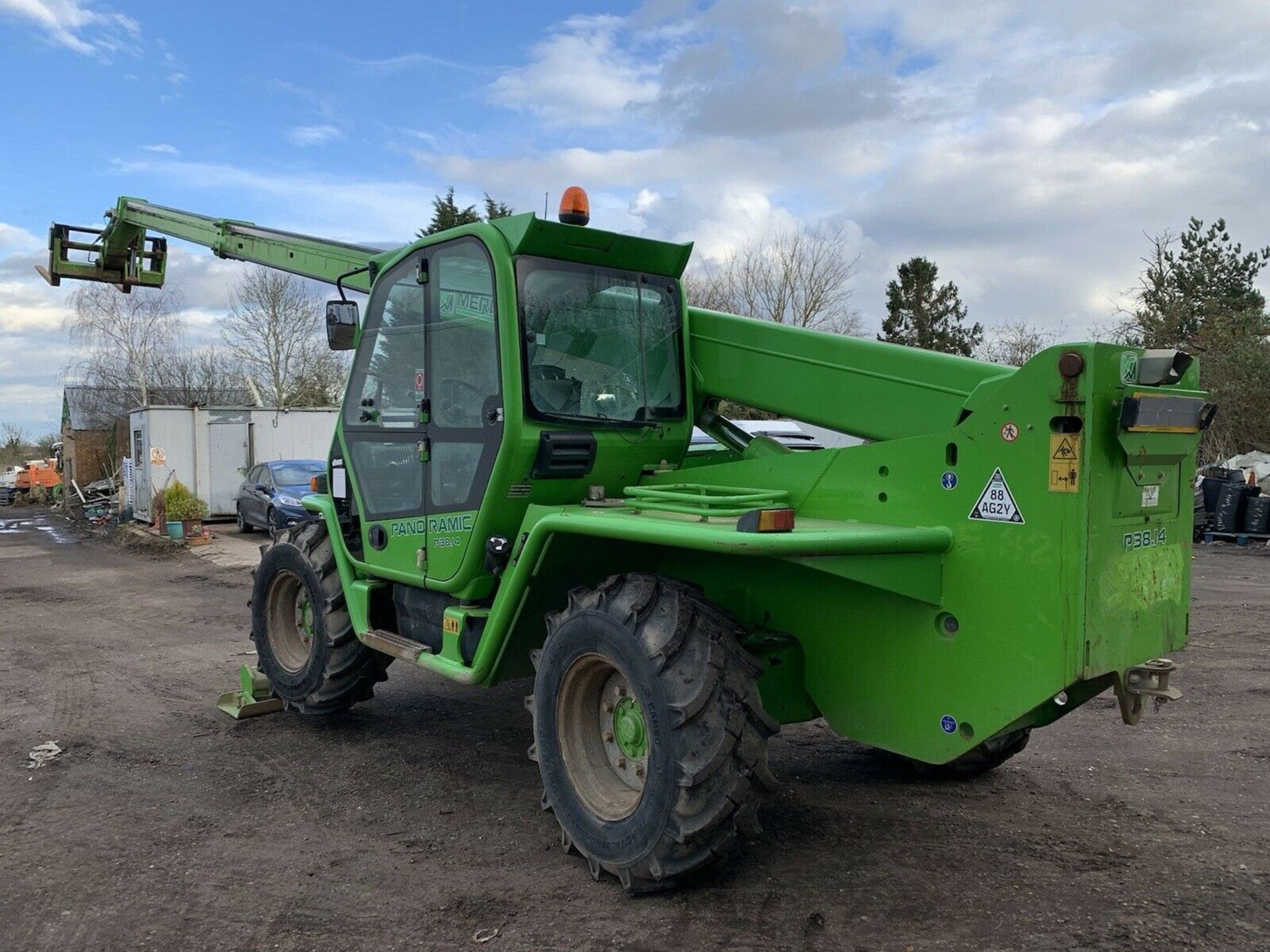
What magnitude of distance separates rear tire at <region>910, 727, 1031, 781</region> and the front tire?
1.56m

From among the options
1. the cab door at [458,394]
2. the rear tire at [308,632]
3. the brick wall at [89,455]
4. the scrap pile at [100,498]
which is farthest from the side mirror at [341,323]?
the brick wall at [89,455]

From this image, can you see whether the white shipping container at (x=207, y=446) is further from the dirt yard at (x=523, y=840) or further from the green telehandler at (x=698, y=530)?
the green telehandler at (x=698, y=530)

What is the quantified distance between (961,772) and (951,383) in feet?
6.64

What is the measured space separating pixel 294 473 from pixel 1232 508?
51.7ft

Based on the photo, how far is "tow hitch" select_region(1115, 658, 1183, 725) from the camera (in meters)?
3.28

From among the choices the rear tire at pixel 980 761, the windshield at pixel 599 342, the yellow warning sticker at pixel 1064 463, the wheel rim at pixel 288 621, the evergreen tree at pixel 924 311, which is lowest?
the rear tire at pixel 980 761

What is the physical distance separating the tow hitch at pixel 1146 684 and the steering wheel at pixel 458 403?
281cm

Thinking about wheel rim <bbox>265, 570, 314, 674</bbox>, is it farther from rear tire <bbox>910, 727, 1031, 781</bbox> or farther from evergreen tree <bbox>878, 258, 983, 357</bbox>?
evergreen tree <bbox>878, 258, 983, 357</bbox>

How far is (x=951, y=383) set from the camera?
3.96 metres

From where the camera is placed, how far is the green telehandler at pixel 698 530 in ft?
10.5

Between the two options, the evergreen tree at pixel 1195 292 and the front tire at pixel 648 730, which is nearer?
the front tire at pixel 648 730

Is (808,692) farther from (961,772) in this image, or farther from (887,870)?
(961,772)

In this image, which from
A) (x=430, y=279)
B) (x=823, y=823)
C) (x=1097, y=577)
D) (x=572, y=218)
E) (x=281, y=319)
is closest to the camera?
(x=1097, y=577)

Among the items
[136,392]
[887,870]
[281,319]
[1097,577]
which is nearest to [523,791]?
[887,870]
